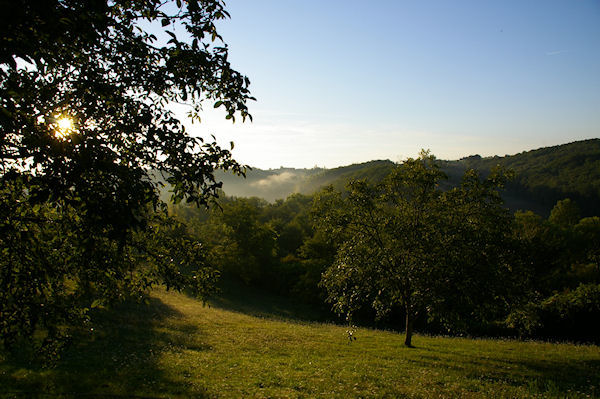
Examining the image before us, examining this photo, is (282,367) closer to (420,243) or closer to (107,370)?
(107,370)

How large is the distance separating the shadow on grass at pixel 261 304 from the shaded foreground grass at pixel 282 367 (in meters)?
20.0

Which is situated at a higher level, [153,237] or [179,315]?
[153,237]

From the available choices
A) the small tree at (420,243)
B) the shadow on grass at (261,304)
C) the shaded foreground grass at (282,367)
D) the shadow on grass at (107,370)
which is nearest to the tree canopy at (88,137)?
the shadow on grass at (107,370)

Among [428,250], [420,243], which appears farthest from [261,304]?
[428,250]

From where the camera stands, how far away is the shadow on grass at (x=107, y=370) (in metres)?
11.8

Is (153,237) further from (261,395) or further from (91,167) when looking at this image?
(261,395)

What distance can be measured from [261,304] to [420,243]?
3782 centimetres

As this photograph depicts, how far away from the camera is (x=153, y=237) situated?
9969 mm

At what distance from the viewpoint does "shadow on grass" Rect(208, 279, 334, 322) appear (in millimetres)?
47500

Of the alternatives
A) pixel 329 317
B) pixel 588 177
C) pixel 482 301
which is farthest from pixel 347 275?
pixel 588 177

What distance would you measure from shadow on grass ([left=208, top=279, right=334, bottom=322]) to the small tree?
26533 millimetres

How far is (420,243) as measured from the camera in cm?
2078

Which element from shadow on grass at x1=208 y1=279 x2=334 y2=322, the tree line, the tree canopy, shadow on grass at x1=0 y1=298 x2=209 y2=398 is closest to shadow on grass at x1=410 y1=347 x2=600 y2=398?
the tree line

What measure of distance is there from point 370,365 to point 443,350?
25.9 ft
